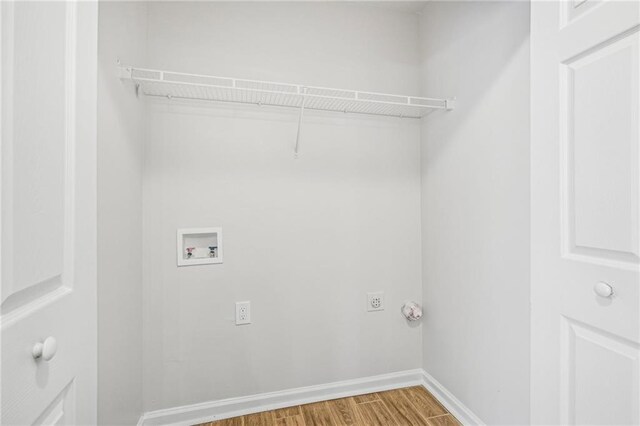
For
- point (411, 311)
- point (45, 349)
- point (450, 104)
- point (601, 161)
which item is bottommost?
point (411, 311)

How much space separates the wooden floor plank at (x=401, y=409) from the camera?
1578mm

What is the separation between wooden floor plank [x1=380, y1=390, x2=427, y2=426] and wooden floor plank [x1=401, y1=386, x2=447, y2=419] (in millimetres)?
31

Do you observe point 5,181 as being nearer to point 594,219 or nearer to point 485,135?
point 594,219

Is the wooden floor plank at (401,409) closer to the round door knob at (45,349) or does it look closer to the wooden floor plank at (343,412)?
the wooden floor plank at (343,412)

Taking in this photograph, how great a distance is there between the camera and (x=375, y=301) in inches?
73.0

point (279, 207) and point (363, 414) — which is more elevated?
point (279, 207)

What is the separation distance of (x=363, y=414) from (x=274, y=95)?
183 cm

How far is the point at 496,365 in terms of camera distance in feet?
4.55

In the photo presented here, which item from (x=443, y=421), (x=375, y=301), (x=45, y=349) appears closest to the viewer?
(x=45, y=349)

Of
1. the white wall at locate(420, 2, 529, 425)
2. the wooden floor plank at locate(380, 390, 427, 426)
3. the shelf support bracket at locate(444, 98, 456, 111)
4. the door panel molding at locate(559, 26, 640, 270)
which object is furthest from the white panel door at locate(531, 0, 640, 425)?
the wooden floor plank at locate(380, 390, 427, 426)

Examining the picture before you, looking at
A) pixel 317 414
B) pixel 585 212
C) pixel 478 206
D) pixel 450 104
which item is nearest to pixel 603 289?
pixel 585 212

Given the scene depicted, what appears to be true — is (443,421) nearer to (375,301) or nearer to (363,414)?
(363,414)

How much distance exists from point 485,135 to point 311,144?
91 cm

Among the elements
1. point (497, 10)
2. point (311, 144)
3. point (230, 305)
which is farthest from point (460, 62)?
point (230, 305)
